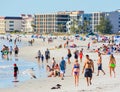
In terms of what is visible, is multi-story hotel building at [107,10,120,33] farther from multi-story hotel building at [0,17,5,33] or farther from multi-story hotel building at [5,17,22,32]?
multi-story hotel building at [0,17,5,33]

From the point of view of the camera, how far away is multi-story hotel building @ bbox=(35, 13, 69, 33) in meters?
138

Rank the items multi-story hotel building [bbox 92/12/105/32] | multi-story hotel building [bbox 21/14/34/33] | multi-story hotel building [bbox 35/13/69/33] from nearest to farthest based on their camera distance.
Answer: multi-story hotel building [bbox 92/12/105/32] → multi-story hotel building [bbox 35/13/69/33] → multi-story hotel building [bbox 21/14/34/33]

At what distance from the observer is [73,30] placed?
410ft

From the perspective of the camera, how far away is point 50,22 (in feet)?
458

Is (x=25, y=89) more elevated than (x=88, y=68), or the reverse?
(x=88, y=68)

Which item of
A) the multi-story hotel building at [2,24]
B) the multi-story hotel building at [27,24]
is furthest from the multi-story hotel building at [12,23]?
the multi-story hotel building at [27,24]

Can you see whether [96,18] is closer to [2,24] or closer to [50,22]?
[50,22]

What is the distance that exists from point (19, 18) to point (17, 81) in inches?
6107

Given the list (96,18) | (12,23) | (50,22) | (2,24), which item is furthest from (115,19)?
(2,24)

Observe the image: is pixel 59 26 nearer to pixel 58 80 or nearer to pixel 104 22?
pixel 104 22

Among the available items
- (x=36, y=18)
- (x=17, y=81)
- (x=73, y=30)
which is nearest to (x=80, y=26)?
(x=73, y=30)

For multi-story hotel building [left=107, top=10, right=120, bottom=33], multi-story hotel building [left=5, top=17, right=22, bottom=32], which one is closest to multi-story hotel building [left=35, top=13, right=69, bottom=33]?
multi-story hotel building [left=107, top=10, right=120, bottom=33]

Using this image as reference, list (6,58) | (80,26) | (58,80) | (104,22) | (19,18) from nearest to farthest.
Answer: (58,80), (6,58), (104,22), (80,26), (19,18)

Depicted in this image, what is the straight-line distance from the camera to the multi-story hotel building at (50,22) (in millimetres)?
138250
